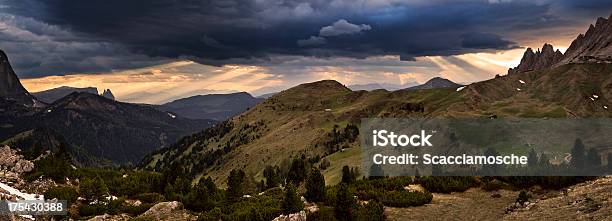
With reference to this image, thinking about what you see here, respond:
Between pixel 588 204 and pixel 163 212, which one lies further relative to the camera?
pixel 163 212

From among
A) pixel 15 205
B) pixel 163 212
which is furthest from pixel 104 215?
pixel 15 205

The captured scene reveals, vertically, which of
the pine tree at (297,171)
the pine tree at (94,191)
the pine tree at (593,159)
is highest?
the pine tree at (593,159)

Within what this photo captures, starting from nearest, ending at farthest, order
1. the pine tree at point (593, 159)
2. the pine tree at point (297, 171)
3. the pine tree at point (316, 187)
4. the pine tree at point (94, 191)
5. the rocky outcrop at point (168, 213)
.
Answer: the rocky outcrop at point (168, 213) → the pine tree at point (316, 187) → the pine tree at point (94, 191) → the pine tree at point (593, 159) → the pine tree at point (297, 171)

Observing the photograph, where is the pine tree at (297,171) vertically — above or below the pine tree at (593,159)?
below

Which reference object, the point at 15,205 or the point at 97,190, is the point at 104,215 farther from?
the point at 97,190

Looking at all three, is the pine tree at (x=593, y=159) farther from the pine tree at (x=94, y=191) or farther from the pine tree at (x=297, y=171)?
the pine tree at (x=94, y=191)

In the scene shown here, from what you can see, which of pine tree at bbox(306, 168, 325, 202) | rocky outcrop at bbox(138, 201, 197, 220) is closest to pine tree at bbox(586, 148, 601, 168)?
pine tree at bbox(306, 168, 325, 202)

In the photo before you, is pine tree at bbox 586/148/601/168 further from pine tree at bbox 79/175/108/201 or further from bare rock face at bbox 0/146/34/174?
bare rock face at bbox 0/146/34/174

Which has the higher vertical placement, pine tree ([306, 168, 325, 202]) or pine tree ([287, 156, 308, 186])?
pine tree ([306, 168, 325, 202])

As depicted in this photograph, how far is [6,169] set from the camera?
262 ft

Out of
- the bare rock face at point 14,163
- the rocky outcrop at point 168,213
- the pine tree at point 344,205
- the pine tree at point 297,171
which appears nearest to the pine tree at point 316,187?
the pine tree at point 344,205

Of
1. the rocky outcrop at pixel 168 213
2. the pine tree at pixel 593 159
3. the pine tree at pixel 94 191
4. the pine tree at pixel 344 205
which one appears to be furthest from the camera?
the pine tree at pixel 593 159

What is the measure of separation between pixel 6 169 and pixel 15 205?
3521 centimetres

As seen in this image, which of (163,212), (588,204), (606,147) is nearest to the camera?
(588,204)
